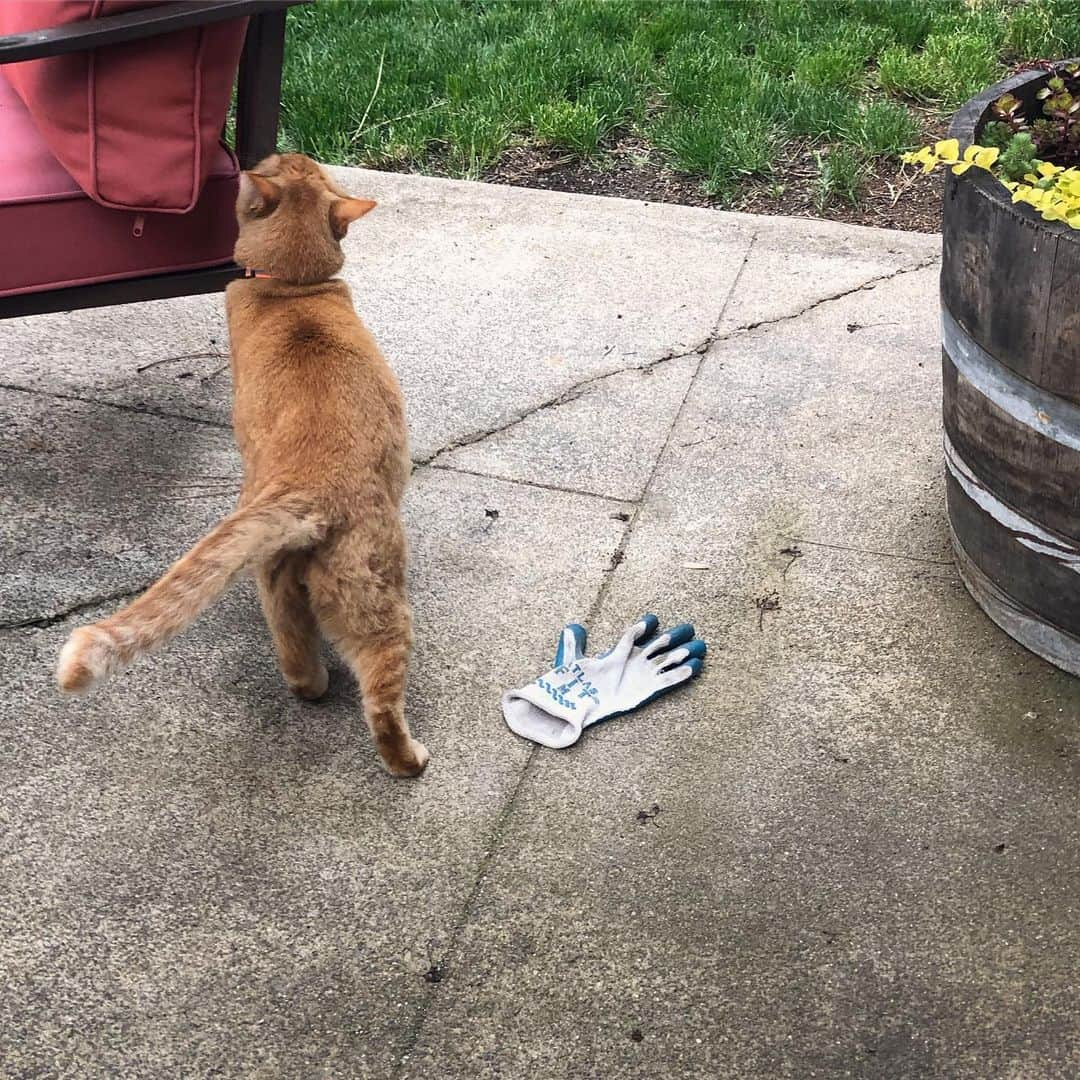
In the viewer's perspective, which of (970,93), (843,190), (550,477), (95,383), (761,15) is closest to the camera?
(550,477)

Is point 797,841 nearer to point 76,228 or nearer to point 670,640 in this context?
point 670,640

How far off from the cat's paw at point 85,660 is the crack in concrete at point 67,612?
974 mm

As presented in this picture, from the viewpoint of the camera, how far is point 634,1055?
80.2 inches

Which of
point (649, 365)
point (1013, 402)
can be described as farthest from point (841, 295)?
point (1013, 402)

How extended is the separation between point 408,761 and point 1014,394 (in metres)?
1.41

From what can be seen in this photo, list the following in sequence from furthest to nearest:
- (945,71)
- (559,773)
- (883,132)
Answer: (945,71) → (883,132) → (559,773)

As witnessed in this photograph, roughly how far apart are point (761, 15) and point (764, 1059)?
559 centimetres

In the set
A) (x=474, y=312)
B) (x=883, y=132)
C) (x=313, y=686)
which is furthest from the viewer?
(x=883, y=132)

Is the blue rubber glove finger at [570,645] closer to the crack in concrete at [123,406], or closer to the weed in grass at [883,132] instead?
the crack in concrete at [123,406]

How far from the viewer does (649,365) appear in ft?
13.4

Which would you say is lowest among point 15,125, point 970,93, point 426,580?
point 426,580

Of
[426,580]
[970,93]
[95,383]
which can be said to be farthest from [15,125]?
[970,93]

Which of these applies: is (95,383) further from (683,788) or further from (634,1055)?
(634,1055)

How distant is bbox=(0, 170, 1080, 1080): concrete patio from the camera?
6.86 ft
